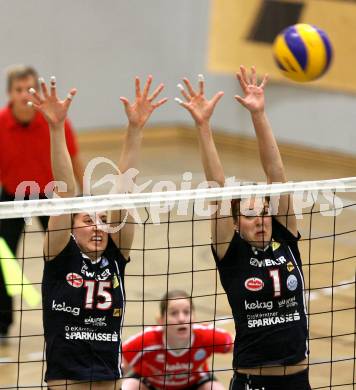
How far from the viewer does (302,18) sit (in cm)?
1127

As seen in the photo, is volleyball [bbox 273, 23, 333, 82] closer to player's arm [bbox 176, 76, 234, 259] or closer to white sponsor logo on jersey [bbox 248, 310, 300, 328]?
player's arm [bbox 176, 76, 234, 259]

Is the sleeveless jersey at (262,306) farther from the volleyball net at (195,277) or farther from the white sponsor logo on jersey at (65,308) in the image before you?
the white sponsor logo on jersey at (65,308)

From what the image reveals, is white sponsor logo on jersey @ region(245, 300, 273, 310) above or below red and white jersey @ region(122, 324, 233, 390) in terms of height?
above

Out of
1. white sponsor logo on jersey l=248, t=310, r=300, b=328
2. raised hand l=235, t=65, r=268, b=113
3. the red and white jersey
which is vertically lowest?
the red and white jersey

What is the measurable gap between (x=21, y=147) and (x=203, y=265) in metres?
2.06

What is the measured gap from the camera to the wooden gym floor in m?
6.11

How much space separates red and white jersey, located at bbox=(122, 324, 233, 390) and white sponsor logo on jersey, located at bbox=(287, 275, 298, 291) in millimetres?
1192

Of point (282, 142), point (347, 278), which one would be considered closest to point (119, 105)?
point (282, 142)

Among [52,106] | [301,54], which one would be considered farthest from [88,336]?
[301,54]

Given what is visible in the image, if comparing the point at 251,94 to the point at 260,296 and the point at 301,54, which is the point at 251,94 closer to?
the point at 260,296

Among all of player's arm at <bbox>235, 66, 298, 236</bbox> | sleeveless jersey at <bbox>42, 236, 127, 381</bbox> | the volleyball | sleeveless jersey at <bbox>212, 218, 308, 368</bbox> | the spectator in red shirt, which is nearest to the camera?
sleeveless jersey at <bbox>42, 236, 127, 381</bbox>

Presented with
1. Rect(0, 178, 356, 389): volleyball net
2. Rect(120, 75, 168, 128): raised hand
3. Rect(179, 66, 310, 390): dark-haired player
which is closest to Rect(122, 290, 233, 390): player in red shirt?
Rect(0, 178, 356, 389): volleyball net

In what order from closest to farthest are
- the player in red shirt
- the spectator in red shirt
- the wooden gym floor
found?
1. the player in red shirt
2. the wooden gym floor
3. the spectator in red shirt

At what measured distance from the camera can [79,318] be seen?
4172mm
